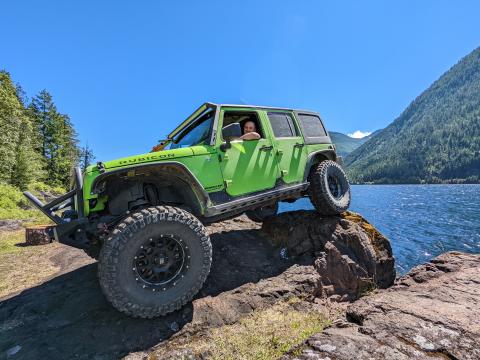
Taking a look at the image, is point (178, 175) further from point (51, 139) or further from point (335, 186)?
point (51, 139)

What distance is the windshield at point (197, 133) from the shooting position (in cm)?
431

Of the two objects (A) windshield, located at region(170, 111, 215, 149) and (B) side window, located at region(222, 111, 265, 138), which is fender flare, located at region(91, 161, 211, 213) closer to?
(A) windshield, located at region(170, 111, 215, 149)

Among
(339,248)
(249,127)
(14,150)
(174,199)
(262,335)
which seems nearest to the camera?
(262,335)

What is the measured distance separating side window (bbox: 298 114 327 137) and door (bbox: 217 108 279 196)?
1.40 meters

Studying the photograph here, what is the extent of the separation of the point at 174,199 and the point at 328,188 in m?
3.36

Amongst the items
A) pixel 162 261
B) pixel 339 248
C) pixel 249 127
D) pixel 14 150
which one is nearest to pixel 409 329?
pixel 339 248

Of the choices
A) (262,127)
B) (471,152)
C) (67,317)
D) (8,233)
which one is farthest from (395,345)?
(471,152)

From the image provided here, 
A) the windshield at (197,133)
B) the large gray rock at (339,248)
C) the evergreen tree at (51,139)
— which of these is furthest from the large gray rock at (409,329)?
the evergreen tree at (51,139)

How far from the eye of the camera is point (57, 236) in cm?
322

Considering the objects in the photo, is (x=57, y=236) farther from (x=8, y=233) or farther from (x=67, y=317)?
(x=8, y=233)

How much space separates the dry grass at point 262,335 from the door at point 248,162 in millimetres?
1864

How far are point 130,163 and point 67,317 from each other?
2340 millimetres

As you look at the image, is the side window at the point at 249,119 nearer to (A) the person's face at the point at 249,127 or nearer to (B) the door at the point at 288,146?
(A) the person's face at the point at 249,127

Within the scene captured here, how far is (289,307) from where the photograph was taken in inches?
153
